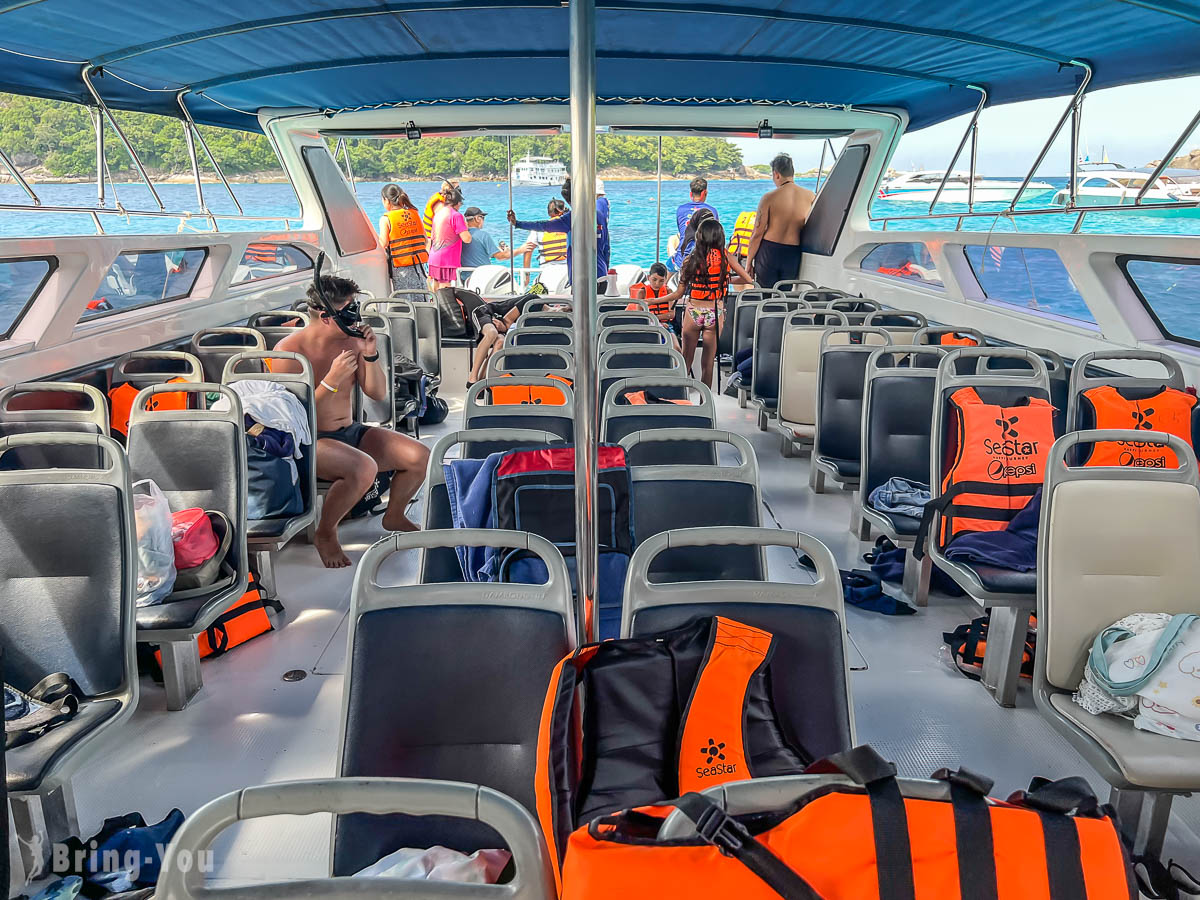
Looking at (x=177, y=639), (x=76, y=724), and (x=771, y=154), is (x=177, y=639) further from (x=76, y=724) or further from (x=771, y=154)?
(x=771, y=154)

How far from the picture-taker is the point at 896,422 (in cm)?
418

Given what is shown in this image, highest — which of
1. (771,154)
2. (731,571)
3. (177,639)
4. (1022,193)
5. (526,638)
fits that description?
(771,154)

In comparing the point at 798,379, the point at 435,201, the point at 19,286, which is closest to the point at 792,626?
the point at 798,379

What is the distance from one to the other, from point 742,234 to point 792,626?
37.8 ft

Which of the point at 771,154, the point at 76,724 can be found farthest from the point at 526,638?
the point at 771,154

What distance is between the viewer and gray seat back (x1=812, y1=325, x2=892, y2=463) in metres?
4.82

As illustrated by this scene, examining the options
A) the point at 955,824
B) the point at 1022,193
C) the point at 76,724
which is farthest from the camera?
the point at 1022,193

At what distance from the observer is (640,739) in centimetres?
169

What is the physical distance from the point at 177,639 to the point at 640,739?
1.89 m

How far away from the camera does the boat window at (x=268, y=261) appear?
7979 mm

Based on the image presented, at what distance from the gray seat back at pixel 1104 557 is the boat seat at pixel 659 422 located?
4.25 ft

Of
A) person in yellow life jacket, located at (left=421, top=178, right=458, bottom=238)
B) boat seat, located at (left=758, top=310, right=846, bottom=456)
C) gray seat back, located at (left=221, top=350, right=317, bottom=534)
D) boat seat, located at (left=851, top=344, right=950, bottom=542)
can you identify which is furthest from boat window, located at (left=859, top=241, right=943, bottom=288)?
gray seat back, located at (left=221, top=350, right=317, bottom=534)

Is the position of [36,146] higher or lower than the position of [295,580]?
higher

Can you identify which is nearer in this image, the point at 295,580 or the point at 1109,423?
the point at 1109,423
